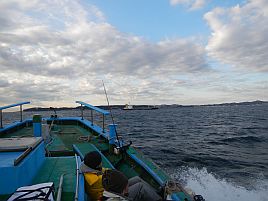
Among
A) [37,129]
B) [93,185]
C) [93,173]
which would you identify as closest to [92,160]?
[93,173]

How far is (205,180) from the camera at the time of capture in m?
10.4

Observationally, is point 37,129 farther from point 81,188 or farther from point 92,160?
point 81,188

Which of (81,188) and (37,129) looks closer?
(81,188)

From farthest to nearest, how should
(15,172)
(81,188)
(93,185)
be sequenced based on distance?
1. (93,185)
2. (81,188)
3. (15,172)

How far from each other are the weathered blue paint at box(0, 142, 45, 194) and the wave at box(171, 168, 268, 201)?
6036 mm

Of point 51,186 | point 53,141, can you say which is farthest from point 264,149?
point 51,186

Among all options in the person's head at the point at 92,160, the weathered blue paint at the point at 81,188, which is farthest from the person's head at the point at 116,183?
the person's head at the point at 92,160

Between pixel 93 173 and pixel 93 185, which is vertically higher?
pixel 93 173

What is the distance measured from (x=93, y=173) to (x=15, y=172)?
117 centimetres

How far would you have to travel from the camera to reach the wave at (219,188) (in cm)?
859

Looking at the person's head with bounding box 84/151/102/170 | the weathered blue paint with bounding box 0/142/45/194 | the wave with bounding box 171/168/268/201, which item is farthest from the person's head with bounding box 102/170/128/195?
the wave with bounding box 171/168/268/201

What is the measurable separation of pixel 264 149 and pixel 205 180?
364 inches

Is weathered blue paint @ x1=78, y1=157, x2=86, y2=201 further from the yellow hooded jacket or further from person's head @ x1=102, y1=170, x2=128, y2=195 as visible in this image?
person's head @ x1=102, y1=170, x2=128, y2=195

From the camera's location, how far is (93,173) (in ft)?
13.4
